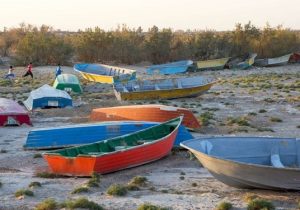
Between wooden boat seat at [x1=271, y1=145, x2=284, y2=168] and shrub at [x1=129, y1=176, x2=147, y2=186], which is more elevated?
wooden boat seat at [x1=271, y1=145, x2=284, y2=168]

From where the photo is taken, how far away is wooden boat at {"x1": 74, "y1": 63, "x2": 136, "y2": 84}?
1373 inches

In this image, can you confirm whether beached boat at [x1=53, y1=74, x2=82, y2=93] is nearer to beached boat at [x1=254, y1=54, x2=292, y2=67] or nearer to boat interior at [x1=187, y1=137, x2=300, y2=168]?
boat interior at [x1=187, y1=137, x2=300, y2=168]

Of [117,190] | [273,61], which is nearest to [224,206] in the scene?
[117,190]

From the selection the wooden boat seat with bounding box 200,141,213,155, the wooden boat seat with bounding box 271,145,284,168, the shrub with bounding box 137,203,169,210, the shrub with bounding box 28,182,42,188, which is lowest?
the shrub with bounding box 28,182,42,188

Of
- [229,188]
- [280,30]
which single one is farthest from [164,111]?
[280,30]

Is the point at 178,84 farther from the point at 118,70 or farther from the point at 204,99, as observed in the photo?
the point at 118,70

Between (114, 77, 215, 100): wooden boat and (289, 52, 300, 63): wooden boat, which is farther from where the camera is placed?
(289, 52, 300, 63): wooden boat

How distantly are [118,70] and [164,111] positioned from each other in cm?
2192

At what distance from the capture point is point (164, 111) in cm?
1905

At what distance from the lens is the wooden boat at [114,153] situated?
12759mm

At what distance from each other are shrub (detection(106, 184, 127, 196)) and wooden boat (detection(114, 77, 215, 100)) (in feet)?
55.1

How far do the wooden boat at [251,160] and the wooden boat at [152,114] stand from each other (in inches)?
256

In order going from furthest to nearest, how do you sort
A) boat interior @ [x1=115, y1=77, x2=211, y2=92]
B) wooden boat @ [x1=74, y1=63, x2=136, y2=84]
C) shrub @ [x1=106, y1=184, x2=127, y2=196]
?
1. wooden boat @ [x1=74, y1=63, x2=136, y2=84]
2. boat interior @ [x1=115, y1=77, x2=211, y2=92]
3. shrub @ [x1=106, y1=184, x2=127, y2=196]

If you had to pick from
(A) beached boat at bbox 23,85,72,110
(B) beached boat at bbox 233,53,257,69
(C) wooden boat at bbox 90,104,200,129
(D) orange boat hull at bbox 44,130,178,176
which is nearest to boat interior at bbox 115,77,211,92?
(A) beached boat at bbox 23,85,72,110
